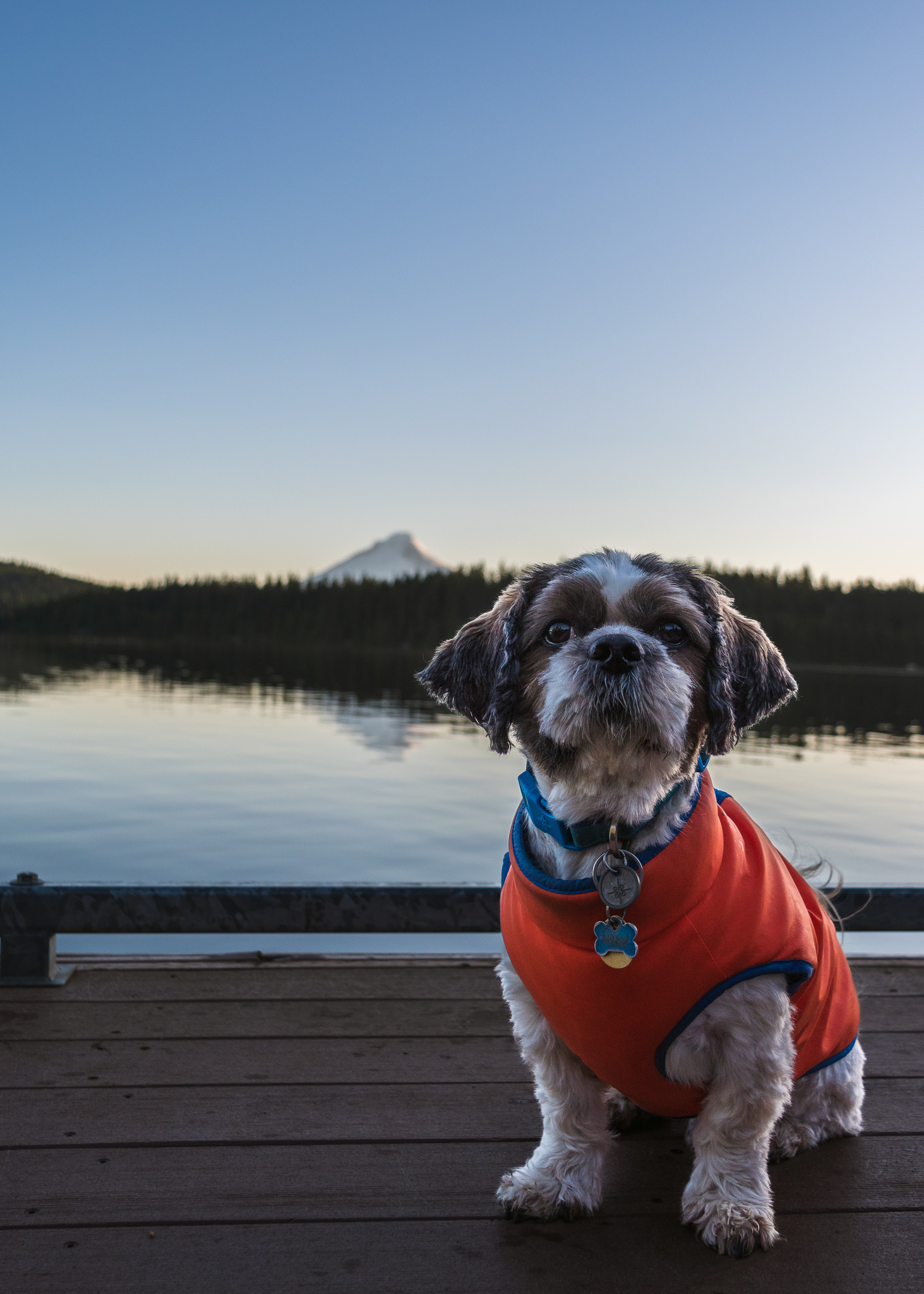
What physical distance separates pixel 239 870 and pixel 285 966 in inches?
322

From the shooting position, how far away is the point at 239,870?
12156 millimetres

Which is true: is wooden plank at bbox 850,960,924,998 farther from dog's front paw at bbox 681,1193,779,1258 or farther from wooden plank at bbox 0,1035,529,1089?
dog's front paw at bbox 681,1193,779,1258

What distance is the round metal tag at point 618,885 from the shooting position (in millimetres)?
2357

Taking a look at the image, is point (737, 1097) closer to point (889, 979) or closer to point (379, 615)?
point (889, 979)

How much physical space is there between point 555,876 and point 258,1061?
1567mm

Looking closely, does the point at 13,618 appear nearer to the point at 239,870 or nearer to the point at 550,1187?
the point at 239,870

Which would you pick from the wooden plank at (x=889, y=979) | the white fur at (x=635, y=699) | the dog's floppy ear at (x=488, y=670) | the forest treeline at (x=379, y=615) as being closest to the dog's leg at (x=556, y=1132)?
the dog's floppy ear at (x=488, y=670)

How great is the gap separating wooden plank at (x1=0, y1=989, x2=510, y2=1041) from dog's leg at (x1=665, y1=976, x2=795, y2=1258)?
1.32 meters

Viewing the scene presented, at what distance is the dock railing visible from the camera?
12.8ft

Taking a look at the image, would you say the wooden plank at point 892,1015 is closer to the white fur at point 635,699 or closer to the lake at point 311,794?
the lake at point 311,794

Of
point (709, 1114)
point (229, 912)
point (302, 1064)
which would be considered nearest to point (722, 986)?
point (709, 1114)

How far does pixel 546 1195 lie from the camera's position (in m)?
2.54

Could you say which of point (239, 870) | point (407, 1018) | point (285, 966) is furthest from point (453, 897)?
point (239, 870)

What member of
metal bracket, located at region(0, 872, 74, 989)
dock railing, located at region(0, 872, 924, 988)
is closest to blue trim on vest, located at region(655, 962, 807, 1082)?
dock railing, located at region(0, 872, 924, 988)
